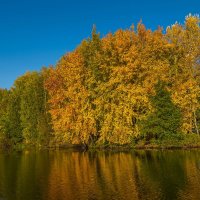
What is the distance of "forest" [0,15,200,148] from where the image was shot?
6506cm

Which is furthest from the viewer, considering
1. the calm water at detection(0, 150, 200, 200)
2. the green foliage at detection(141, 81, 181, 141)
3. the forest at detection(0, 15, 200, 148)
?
the forest at detection(0, 15, 200, 148)

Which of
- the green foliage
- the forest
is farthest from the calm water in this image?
the forest

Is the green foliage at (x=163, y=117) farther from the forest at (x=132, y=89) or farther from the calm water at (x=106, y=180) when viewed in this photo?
the calm water at (x=106, y=180)

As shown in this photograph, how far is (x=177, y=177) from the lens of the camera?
35.5 metres

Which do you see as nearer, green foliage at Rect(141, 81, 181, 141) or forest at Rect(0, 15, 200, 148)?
green foliage at Rect(141, 81, 181, 141)

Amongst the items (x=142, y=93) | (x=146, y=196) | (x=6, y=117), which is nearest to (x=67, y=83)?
(x=142, y=93)

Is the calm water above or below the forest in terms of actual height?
below

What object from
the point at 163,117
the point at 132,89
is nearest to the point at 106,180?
the point at 163,117

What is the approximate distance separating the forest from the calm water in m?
15.8

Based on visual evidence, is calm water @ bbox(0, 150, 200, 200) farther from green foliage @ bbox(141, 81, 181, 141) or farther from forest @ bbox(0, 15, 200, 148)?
forest @ bbox(0, 15, 200, 148)

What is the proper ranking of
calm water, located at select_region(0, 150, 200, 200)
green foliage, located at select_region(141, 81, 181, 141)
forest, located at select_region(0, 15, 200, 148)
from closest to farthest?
1. calm water, located at select_region(0, 150, 200, 200)
2. green foliage, located at select_region(141, 81, 181, 141)
3. forest, located at select_region(0, 15, 200, 148)

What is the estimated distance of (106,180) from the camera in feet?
119

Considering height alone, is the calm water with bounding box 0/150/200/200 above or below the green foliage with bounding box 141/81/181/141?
below

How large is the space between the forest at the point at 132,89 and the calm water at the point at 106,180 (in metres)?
15.8
